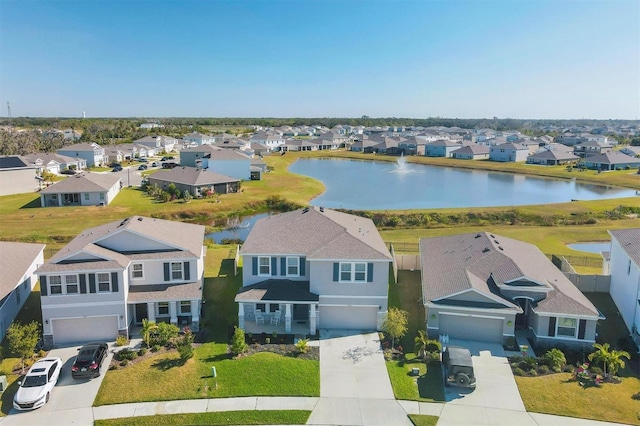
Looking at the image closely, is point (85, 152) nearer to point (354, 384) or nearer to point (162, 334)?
point (162, 334)

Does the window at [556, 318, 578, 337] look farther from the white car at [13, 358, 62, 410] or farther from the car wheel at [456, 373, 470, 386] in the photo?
the white car at [13, 358, 62, 410]

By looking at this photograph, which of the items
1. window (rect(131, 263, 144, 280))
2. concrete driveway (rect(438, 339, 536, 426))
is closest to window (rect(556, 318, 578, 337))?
concrete driveway (rect(438, 339, 536, 426))

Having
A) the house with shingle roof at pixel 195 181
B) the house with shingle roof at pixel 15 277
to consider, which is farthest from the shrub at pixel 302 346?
the house with shingle roof at pixel 195 181

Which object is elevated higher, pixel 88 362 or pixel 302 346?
pixel 88 362

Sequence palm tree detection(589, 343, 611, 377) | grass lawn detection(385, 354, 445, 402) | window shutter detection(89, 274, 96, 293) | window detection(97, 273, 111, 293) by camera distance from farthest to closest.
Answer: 1. window detection(97, 273, 111, 293)
2. window shutter detection(89, 274, 96, 293)
3. palm tree detection(589, 343, 611, 377)
4. grass lawn detection(385, 354, 445, 402)

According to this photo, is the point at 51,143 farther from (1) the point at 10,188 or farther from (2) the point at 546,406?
(2) the point at 546,406

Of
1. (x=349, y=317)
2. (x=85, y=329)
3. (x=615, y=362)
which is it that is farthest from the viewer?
(x=349, y=317)

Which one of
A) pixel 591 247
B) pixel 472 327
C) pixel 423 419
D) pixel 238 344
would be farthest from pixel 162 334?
pixel 591 247

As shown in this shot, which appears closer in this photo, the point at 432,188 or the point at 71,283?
the point at 71,283
